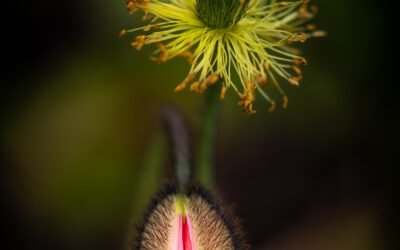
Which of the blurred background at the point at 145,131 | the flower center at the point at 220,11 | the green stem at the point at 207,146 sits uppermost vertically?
the blurred background at the point at 145,131

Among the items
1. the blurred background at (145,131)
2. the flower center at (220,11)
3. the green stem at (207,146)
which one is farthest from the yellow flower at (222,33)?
the blurred background at (145,131)

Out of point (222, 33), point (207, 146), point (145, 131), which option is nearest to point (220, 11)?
point (222, 33)

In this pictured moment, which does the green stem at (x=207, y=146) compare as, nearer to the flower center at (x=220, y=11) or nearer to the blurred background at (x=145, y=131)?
the flower center at (x=220, y=11)

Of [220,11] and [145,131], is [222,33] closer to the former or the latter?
[220,11]

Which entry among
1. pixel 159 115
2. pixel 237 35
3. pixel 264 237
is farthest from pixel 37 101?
pixel 237 35

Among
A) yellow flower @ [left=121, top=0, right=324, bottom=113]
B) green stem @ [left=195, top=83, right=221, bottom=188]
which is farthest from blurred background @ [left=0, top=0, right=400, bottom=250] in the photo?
yellow flower @ [left=121, top=0, right=324, bottom=113]

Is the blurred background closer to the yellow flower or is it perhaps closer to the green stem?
the green stem

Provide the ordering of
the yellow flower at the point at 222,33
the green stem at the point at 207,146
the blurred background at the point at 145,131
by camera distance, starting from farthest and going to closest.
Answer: the blurred background at the point at 145,131 < the green stem at the point at 207,146 < the yellow flower at the point at 222,33
